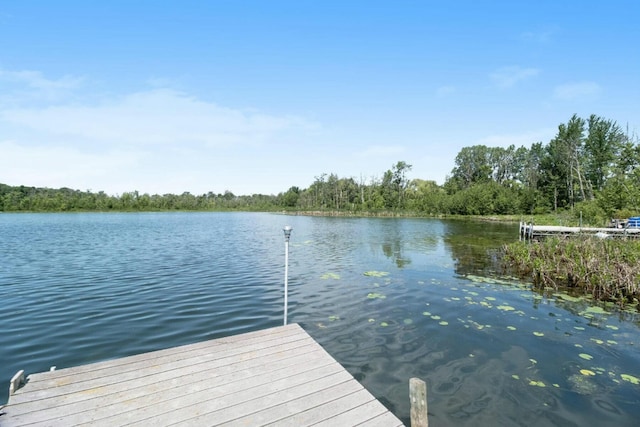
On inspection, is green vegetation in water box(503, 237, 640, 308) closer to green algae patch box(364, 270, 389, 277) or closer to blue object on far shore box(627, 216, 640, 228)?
green algae patch box(364, 270, 389, 277)

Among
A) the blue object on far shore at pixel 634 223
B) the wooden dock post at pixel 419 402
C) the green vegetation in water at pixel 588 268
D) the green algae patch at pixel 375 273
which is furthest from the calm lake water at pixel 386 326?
the blue object on far shore at pixel 634 223

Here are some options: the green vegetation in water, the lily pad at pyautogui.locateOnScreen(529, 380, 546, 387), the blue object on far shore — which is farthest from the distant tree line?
the lily pad at pyautogui.locateOnScreen(529, 380, 546, 387)

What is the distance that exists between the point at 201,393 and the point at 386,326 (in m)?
5.05

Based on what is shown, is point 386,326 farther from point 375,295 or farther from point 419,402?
point 419,402

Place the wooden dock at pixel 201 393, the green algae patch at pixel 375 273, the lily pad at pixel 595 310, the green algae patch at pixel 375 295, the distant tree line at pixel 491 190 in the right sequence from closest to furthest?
the wooden dock at pixel 201 393 < the lily pad at pixel 595 310 < the green algae patch at pixel 375 295 < the green algae patch at pixel 375 273 < the distant tree line at pixel 491 190

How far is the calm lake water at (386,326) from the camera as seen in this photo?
5137 mm

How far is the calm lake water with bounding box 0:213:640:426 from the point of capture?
5.14m

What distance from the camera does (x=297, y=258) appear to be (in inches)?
690

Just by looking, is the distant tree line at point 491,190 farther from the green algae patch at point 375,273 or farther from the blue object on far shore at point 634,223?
the green algae patch at point 375,273

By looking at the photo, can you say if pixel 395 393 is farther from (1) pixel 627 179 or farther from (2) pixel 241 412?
(1) pixel 627 179

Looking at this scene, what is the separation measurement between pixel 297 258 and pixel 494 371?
40.9ft

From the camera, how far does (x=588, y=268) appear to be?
11469mm

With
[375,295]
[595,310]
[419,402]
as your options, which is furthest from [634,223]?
[419,402]

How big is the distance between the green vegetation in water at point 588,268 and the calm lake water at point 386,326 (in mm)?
1217
